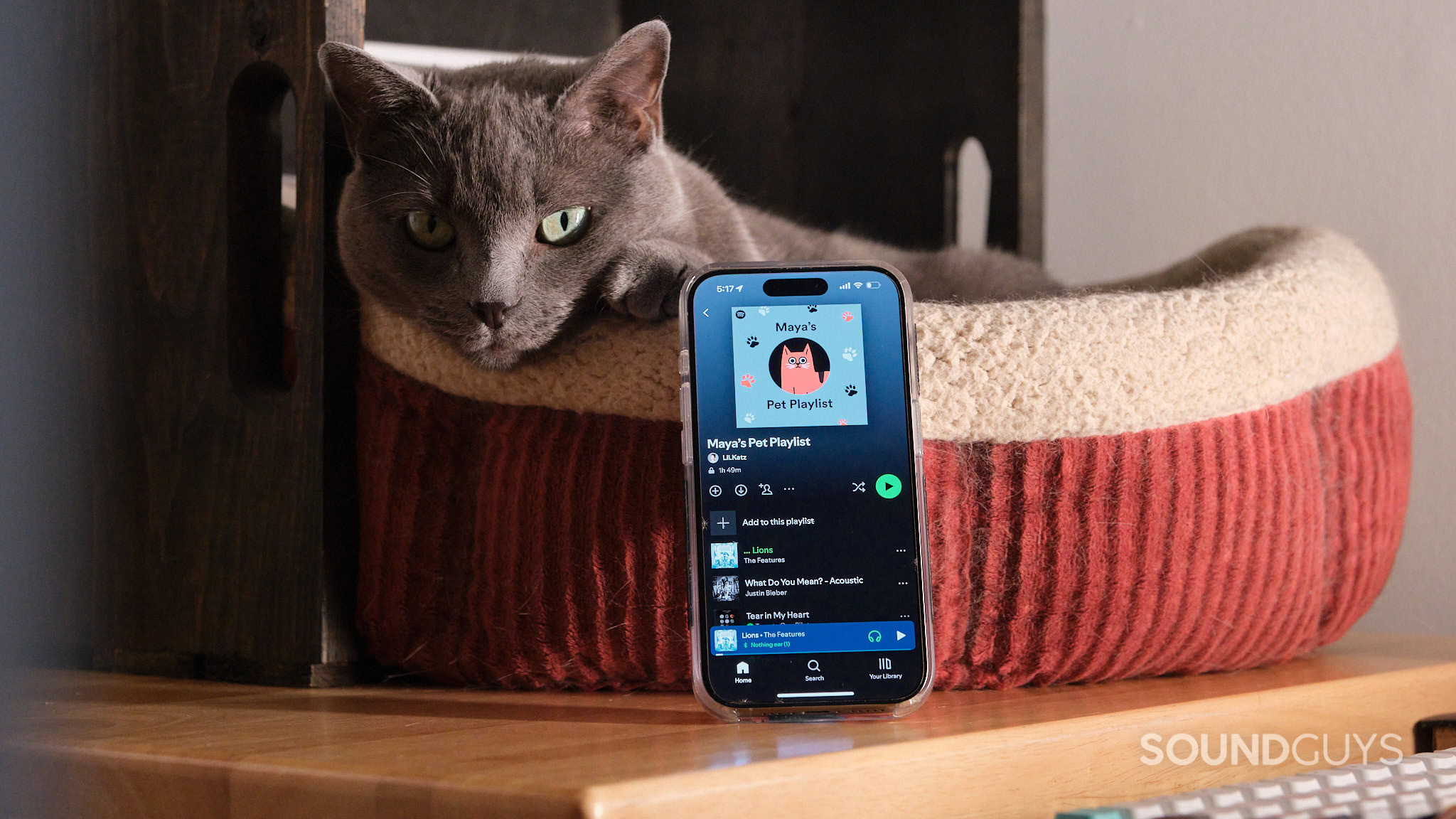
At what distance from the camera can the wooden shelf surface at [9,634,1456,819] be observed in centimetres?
46

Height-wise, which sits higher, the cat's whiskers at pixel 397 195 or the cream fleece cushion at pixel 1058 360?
the cat's whiskers at pixel 397 195

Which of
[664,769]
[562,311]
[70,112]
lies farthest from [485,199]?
[664,769]

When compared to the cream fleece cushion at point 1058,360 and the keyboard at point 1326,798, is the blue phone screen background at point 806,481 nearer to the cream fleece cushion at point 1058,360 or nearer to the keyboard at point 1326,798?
the cream fleece cushion at point 1058,360

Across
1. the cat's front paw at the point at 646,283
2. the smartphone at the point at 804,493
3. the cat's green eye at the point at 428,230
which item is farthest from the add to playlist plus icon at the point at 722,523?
the cat's green eye at the point at 428,230

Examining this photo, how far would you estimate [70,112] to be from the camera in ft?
2.38

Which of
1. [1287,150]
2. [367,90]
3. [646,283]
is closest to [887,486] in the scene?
[646,283]

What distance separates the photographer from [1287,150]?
3.81ft

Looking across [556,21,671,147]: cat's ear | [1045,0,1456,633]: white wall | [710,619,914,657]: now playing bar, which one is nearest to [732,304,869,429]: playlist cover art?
[710,619,914,657]: now playing bar

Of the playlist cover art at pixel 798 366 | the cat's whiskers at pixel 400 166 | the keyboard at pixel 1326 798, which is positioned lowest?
the keyboard at pixel 1326 798

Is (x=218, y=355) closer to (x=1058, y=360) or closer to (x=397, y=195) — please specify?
(x=397, y=195)

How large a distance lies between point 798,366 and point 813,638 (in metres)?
0.14

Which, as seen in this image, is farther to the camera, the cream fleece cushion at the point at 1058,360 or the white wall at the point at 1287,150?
the white wall at the point at 1287,150

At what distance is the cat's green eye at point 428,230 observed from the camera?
0.72 metres

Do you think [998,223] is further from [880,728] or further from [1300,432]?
[880,728]
